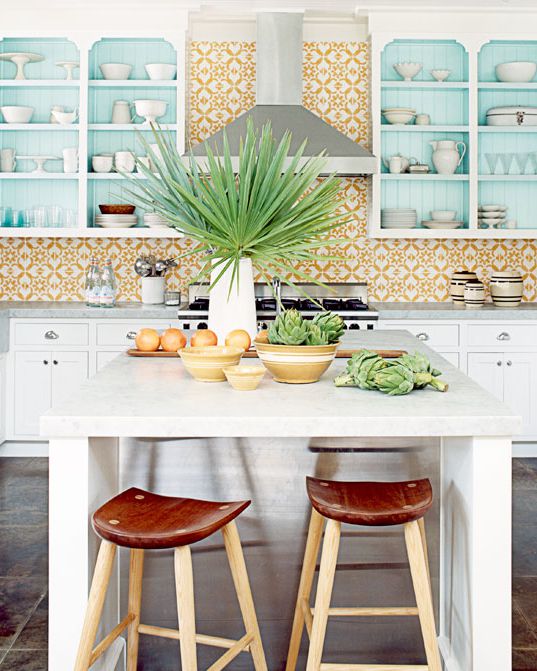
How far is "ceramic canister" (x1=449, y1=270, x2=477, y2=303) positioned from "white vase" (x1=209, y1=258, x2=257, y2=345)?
2.97 metres

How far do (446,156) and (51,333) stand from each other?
2778 millimetres

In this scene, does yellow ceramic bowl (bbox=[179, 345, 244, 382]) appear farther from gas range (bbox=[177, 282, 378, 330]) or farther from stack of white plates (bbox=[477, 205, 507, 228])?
stack of white plates (bbox=[477, 205, 507, 228])

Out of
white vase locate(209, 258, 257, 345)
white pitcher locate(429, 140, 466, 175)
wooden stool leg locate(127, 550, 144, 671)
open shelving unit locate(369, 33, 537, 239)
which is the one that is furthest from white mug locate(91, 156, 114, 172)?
wooden stool leg locate(127, 550, 144, 671)

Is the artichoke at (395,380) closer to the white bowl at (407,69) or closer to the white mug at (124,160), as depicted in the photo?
the white mug at (124,160)

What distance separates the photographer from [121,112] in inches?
215

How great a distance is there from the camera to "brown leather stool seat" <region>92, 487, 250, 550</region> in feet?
5.96

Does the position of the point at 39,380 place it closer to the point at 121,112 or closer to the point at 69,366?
the point at 69,366

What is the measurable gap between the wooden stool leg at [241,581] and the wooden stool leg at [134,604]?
0.29 metres

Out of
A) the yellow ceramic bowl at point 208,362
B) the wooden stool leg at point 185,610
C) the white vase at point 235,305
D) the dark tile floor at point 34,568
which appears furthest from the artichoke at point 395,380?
the dark tile floor at point 34,568

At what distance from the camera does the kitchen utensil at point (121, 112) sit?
17.9 ft

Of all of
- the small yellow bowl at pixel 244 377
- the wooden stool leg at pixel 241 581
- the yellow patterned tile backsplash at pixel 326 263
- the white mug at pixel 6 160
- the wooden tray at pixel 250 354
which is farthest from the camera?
the yellow patterned tile backsplash at pixel 326 263

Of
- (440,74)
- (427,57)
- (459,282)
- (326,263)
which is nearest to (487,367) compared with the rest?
(459,282)

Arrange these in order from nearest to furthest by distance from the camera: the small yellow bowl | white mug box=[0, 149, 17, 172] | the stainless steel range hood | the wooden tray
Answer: the small yellow bowl → the wooden tray → the stainless steel range hood → white mug box=[0, 149, 17, 172]

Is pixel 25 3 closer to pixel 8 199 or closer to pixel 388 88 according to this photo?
pixel 8 199
